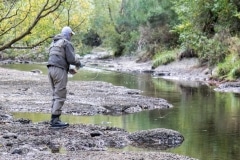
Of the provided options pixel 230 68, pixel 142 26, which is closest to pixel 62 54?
pixel 230 68

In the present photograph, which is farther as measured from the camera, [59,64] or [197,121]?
[197,121]

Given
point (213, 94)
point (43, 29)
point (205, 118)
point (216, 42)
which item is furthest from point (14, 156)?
point (216, 42)

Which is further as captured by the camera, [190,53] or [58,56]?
[190,53]

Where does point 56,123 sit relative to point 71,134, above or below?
above

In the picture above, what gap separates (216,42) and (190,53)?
4321 millimetres

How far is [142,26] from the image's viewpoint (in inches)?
1839

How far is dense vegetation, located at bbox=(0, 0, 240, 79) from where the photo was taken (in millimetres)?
18109

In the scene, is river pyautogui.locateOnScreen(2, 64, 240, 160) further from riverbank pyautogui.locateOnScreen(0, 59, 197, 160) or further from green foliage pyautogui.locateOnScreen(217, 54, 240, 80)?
green foliage pyautogui.locateOnScreen(217, 54, 240, 80)

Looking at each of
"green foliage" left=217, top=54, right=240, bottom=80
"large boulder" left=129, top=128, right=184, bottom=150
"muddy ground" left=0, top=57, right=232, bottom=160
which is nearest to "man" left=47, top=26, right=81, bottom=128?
"muddy ground" left=0, top=57, right=232, bottom=160

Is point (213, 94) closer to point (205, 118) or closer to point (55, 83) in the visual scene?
point (205, 118)

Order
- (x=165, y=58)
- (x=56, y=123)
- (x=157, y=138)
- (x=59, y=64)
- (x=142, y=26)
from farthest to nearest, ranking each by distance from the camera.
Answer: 1. (x=142, y=26)
2. (x=165, y=58)
3. (x=56, y=123)
4. (x=59, y=64)
5. (x=157, y=138)

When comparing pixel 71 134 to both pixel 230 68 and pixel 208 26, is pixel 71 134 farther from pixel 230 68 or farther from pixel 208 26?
pixel 208 26

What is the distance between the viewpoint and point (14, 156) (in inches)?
359

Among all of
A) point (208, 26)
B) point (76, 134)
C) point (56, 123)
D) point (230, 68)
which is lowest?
point (76, 134)
